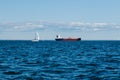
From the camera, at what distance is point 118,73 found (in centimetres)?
3991

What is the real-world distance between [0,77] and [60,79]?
6.06 metres

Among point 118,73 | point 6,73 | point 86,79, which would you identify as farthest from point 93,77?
point 6,73

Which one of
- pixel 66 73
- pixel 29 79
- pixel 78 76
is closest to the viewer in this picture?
pixel 29 79

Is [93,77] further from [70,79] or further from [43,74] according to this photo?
[43,74]

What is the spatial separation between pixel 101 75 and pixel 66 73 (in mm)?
4050

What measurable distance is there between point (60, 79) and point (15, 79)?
169 inches

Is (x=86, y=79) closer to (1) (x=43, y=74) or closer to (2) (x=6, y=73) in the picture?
(1) (x=43, y=74)

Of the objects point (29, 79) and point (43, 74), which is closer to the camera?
point (29, 79)

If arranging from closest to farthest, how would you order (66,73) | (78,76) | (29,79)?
(29,79), (78,76), (66,73)

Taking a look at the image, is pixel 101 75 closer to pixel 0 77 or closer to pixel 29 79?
pixel 29 79

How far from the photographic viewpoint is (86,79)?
35.7 metres

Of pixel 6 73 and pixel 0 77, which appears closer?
pixel 0 77

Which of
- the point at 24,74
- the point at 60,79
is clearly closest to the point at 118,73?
the point at 60,79

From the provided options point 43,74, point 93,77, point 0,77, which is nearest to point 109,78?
point 93,77
